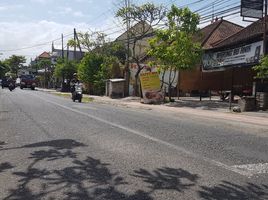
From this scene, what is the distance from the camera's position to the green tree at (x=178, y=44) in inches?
1206

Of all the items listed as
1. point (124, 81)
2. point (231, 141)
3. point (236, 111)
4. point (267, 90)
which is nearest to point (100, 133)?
point (231, 141)

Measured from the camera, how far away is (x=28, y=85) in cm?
6725

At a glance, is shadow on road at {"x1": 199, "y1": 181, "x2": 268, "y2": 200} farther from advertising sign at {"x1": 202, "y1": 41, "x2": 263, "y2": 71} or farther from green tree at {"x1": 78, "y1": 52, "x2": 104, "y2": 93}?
green tree at {"x1": 78, "y1": 52, "x2": 104, "y2": 93}

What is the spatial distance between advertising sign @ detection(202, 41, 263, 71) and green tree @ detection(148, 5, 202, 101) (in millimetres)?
1725

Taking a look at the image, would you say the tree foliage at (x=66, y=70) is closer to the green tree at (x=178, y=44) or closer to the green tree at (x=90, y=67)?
the green tree at (x=90, y=67)

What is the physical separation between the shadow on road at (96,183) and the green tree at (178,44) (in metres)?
22.3

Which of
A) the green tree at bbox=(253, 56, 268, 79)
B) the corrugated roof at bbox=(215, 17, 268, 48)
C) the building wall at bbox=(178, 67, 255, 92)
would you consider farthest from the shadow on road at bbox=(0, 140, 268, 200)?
the building wall at bbox=(178, 67, 255, 92)

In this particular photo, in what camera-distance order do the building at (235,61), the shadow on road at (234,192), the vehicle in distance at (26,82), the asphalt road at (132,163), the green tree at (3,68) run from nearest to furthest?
the shadow on road at (234,192) → the asphalt road at (132,163) → the building at (235,61) → the vehicle in distance at (26,82) → the green tree at (3,68)

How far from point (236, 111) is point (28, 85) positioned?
48.5 meters

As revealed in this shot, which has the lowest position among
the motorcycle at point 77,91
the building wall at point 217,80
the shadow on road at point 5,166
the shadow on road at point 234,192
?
the shadow on road at point 5,166

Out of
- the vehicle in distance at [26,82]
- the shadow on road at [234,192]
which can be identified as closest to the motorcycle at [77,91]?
the shadow on road at [234,192]

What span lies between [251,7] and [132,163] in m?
21.1

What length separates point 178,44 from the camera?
3070 cm

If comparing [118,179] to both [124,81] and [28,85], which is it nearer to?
[124,81]
